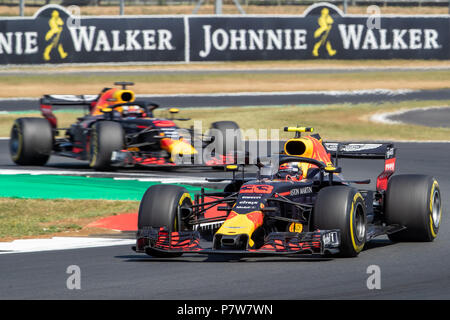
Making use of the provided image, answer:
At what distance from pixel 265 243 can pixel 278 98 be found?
25167 mm

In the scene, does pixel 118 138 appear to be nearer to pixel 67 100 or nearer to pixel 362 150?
pixel 67 100

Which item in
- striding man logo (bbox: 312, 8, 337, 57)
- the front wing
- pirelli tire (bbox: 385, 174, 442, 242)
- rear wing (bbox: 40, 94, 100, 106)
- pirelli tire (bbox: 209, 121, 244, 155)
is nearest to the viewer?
the front wing

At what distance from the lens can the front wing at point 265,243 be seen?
987 cm

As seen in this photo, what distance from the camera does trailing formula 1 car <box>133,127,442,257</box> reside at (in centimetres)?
1005

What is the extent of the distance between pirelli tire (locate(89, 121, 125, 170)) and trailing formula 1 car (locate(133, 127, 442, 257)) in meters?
7.05

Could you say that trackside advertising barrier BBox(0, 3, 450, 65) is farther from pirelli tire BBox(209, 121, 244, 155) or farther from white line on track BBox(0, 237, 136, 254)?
white line on track BBox(0, 237, 136, 254)

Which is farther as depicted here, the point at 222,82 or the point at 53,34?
the point at 222,82

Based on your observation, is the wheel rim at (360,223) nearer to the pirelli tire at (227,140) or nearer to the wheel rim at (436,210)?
the wheel rim at (436,210)

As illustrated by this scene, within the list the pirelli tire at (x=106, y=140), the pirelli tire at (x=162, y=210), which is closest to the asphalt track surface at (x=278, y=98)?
the pirelli tire at (x=106, y=140)

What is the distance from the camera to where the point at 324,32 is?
1580 inches

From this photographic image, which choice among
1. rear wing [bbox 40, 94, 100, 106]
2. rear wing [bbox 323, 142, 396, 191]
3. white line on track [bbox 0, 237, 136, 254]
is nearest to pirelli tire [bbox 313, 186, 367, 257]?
rear wing [bbox 323, 142, 396, 191]

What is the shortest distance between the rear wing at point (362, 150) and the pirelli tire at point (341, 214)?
2.18m

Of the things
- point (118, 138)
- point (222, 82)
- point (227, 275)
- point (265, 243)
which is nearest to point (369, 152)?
point (265, 243)

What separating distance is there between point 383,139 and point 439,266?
1519 centimetres
